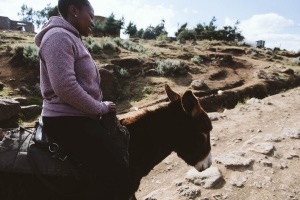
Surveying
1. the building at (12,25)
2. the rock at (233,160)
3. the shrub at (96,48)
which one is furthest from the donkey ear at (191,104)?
the building at (12,25)

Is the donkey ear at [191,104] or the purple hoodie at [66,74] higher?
the purple hoodie at [66,74]

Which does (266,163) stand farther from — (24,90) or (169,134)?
(24,90)

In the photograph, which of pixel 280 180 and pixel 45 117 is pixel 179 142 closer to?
pixel 45 117

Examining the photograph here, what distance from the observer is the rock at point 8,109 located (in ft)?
26.9

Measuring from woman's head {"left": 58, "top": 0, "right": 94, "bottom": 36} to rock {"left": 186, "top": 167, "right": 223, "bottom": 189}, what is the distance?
3.41 metres

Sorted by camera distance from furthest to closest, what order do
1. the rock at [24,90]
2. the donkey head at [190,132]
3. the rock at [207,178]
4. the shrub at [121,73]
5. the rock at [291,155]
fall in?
→ the shrub at [121,73] < the rock at [24,90] < the rock at [291,155] < the rock at [207,178] < the donkey head at [190,132]

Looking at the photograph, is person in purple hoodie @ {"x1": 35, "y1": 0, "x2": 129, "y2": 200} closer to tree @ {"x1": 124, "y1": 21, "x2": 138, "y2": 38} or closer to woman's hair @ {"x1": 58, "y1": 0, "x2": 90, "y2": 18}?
woman's hair @ {"x1": 58, "y1": 0, "x2": 90, "y2": 18}

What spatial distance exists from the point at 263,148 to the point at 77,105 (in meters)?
5.02

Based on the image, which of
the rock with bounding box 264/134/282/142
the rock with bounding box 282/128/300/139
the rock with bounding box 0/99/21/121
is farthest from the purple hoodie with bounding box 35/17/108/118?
the rock with bounding box 0/99/21/121

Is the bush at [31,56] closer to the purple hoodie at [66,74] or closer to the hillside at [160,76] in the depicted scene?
the hillside at [160,76]

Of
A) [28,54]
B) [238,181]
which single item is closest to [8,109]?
[28,54]

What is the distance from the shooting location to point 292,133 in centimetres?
721

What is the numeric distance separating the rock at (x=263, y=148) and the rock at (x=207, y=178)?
57.2 inches

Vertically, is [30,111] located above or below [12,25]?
below
